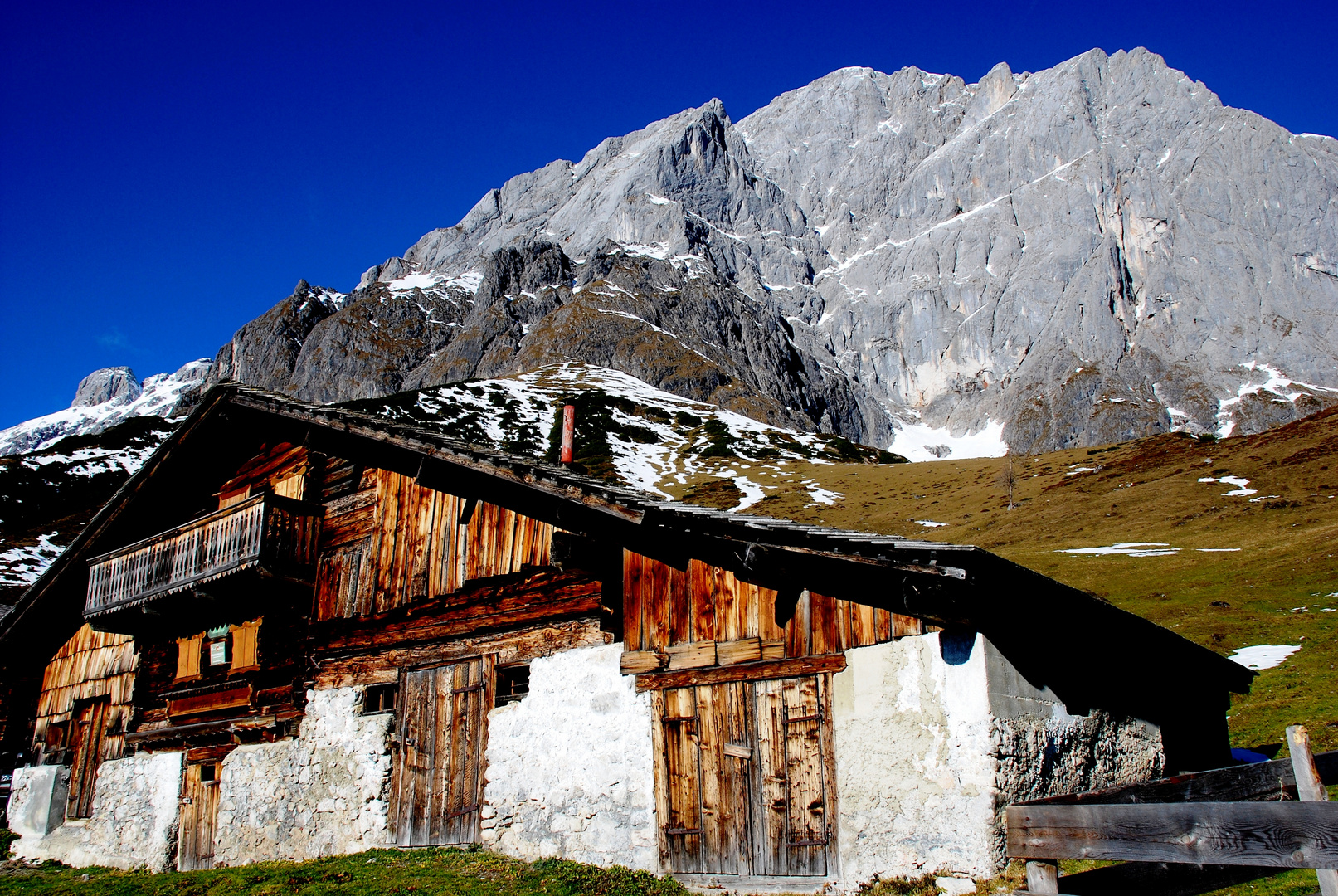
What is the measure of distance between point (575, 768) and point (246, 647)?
330 inches

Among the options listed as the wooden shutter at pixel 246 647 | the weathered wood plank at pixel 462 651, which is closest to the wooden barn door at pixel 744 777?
the weathered wood plank at pixel 462 651

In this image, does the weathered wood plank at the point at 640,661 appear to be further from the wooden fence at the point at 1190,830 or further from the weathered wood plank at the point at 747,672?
the wooden fence at the point at 1190,830

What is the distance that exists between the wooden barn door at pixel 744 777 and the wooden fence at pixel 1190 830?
4030 millimetres

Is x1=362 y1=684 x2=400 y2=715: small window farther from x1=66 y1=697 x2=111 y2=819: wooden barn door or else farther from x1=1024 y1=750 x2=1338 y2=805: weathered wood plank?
x1=1024 y1=750 x2=1338 y2=805: weathered wood plank

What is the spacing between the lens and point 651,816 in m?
11.3

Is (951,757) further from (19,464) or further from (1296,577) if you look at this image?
(19,464)

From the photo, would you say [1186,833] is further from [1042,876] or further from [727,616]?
[727,616]

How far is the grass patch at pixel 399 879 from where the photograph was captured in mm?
10641

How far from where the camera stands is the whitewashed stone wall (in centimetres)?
879

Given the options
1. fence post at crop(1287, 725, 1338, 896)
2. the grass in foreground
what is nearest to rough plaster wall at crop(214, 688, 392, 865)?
the grass in foreground

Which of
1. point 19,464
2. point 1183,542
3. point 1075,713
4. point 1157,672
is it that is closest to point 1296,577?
point 1183,542

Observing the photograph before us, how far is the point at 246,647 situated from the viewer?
55.3 ft

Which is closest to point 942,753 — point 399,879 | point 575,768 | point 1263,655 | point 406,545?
point 575,768

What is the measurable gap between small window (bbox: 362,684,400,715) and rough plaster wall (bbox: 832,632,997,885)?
8.25 meters
